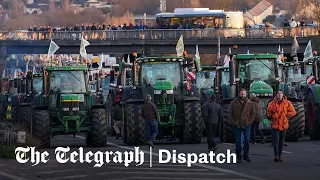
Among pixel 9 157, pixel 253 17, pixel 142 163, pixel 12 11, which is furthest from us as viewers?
pixel 253 17

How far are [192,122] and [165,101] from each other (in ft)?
3.90

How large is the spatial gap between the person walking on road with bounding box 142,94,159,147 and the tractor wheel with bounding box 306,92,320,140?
6.02 metres

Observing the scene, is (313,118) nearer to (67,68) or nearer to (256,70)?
(256,70)

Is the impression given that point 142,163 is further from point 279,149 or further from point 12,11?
point 12,11

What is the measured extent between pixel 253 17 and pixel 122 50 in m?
87.9

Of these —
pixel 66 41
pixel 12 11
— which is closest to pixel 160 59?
pixel 66 41

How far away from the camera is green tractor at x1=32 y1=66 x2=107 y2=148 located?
35.3 meters

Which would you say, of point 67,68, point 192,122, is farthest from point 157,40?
point 192,122

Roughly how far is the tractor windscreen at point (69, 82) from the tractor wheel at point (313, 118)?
24.4 feet

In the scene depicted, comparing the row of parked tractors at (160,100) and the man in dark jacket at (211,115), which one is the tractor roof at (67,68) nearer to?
the row of parked tractors at (160,100)

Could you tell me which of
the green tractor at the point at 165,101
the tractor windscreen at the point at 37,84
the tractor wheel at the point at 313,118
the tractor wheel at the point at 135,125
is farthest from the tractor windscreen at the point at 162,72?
the tractor windscreen at the point at 37,84

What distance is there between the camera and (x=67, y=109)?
118 ft

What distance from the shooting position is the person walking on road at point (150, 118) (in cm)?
3406

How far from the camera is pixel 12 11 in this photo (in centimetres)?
13425
